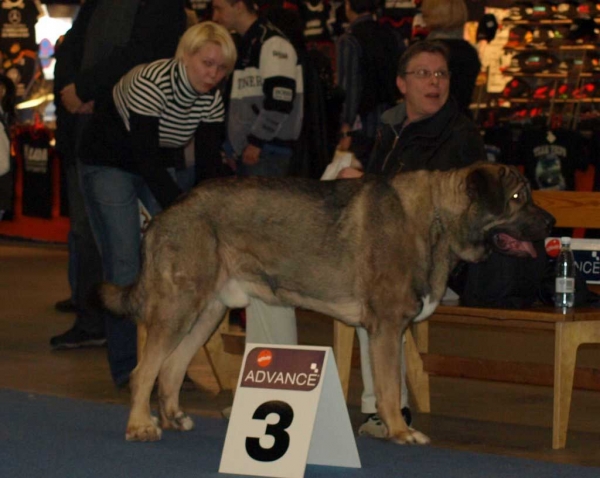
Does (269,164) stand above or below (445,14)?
below

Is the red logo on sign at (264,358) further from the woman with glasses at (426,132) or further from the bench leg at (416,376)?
the bench leg at (416,376)

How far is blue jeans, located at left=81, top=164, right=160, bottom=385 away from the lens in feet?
21.1

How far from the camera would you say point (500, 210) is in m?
5.30

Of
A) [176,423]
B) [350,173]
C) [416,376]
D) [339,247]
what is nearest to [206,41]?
[350,173]

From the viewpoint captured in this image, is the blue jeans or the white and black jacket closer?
the blue jeans

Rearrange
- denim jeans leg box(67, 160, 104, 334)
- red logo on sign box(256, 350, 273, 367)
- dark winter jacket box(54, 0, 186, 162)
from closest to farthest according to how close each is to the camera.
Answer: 1. red logo on sign box(256, 350, 273, 367)
2. dark winter jacket box(54, 0, 186, 162)
3. denim jeans leg box(67, 160, 104, 334)

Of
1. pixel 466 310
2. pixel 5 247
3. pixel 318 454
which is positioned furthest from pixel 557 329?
pixel 5 247

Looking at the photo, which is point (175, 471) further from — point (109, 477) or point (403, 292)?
point (403, 292)

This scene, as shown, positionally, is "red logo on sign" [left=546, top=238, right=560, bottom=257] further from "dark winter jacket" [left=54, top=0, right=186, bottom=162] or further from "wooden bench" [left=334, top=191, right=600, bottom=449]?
"dark winter jacket" [left=54, top=0, right=186, bottom=162]

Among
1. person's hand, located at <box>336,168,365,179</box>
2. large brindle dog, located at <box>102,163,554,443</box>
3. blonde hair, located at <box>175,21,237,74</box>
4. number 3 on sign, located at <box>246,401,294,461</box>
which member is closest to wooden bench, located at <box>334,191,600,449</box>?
large brindle dog, located at <box>102,163,554,443</box>

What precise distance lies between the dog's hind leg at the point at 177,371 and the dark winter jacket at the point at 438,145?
1.05m

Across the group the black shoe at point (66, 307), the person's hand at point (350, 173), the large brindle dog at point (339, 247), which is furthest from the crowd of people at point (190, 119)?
the black shoe at point (66, 307)

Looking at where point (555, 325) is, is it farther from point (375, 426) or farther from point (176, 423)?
point (176, 423)

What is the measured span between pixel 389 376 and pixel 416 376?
110cm
